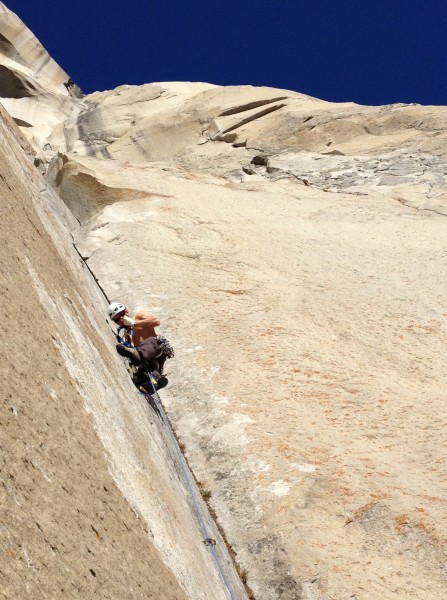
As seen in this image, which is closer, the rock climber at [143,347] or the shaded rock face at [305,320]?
the shaded rock face at [305,320]

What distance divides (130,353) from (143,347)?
342 mm

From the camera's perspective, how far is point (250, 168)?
2188 centimetres

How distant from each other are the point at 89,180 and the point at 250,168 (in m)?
5.90

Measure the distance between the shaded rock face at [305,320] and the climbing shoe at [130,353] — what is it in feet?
4.91

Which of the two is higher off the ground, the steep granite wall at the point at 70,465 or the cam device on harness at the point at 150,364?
the steep granite wall at the point at 70,465

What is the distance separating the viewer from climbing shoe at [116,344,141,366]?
28.1 ft

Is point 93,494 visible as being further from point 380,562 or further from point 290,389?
point 290,389

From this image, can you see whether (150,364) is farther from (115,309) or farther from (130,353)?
(115,309)

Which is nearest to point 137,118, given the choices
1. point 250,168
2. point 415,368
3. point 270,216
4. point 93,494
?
point 250,168

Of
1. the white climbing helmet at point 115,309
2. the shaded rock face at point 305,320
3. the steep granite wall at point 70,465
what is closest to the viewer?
the steep granite wall at point 70,465

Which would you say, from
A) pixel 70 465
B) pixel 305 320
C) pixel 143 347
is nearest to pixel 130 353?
pixel 143 347

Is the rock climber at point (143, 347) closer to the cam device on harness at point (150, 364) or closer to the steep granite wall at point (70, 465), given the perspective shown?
the cam device on harness at point (150, 364)

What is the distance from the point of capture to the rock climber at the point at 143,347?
8.76 meters

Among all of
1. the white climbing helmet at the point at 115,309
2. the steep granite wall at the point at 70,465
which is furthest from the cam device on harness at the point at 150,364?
the steep granite wall at the point at 70,465
